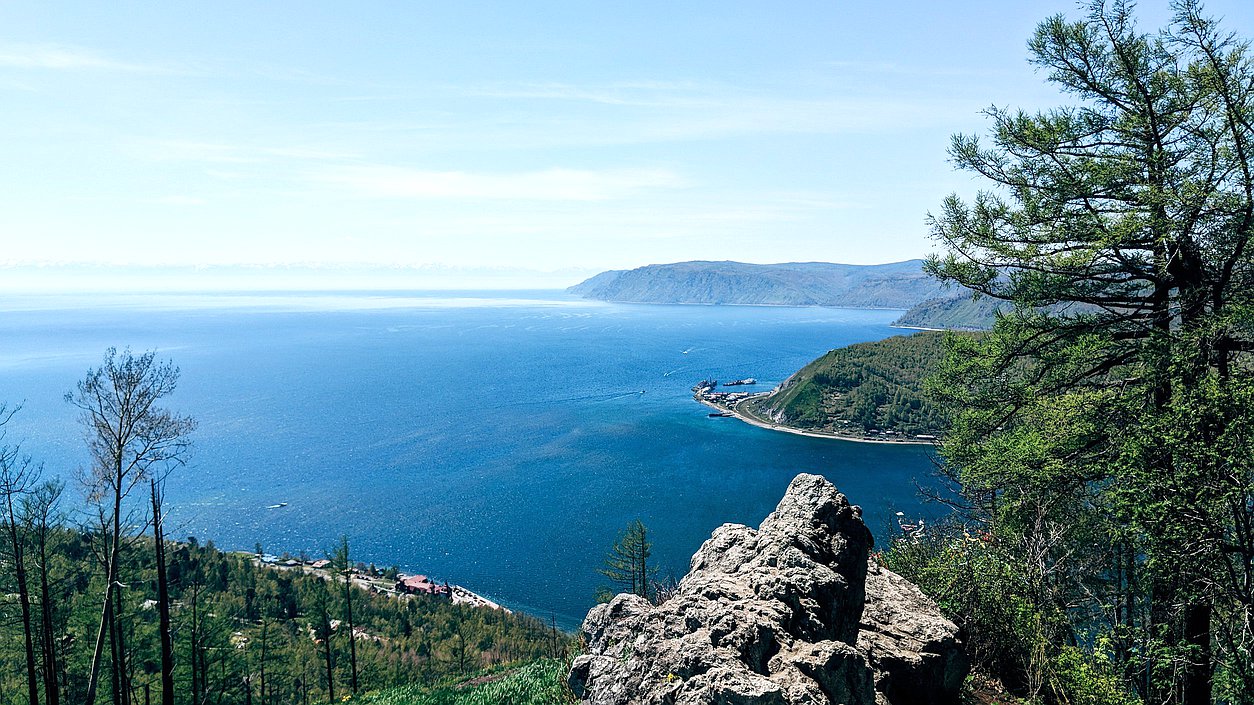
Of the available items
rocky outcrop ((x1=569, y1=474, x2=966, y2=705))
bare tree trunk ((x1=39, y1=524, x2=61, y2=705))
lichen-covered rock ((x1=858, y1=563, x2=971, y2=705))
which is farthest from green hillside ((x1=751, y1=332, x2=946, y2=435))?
lichen-covered rock ((x1=858, y1=563, x2=971, y2=705))

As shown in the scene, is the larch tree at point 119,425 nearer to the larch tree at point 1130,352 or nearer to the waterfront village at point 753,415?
the larch tree at point 1130,352

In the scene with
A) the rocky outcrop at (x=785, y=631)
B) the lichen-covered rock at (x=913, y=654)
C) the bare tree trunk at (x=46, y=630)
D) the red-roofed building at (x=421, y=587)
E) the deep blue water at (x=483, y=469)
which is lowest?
the red-roofed building at (x=421, y=587)

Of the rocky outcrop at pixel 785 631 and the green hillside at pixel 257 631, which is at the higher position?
the rocky outcrop at pixel 785 631

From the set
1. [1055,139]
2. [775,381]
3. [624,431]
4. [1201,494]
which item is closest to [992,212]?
[1055,139]

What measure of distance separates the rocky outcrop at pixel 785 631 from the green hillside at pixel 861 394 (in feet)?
367

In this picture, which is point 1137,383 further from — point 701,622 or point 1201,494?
point 701,622

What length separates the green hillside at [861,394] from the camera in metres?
119

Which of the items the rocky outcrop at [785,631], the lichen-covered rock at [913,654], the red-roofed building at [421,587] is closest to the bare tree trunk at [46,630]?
the rocky outcrop at [785,631]

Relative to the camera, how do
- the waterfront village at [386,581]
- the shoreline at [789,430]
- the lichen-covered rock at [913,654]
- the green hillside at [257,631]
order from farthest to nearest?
1. the shoreline at [789,430]
2. the waterfront village at [386,581]
3. the green hillside at [257,631]
4. the lichen-covered rock at [913,654]

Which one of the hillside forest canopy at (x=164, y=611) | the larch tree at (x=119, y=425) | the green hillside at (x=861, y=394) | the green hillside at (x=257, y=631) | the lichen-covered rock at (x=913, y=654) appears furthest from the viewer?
the green hillside at (x=861, y=394)

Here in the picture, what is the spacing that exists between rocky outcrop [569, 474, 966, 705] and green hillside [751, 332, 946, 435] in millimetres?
111844

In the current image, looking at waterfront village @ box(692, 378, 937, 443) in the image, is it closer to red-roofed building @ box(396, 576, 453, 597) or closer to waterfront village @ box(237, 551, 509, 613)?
waterfront village @ box(237, 551, 509, 613)

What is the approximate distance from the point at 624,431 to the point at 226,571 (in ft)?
214

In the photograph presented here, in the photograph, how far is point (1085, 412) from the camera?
9781mm
